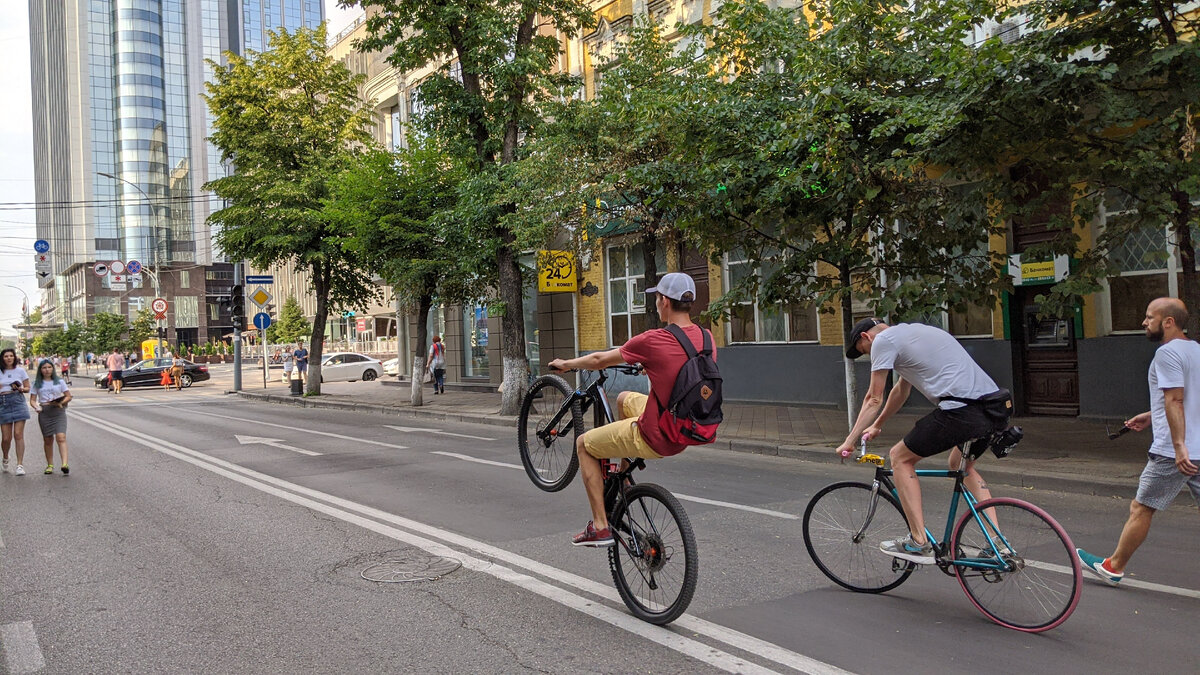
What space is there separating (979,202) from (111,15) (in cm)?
13680

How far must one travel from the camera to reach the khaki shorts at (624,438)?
4645 millimetres

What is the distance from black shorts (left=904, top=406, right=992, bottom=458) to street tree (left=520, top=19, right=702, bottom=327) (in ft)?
27.3

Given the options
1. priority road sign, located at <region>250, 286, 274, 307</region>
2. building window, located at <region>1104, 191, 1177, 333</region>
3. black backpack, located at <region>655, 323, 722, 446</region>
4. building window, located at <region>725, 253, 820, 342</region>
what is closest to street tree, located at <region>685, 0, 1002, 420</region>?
building window, located at <region>1104, 191, 1177, 333</region>

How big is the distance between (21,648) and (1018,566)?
522 centimetres

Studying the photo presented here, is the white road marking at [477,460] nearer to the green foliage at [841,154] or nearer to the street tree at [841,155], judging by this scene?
the street tree at [841,155]

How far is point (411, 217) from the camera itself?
20906 millimetres

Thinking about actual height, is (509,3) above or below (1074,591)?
above

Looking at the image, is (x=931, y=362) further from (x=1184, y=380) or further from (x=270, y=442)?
(x=270, y=442)

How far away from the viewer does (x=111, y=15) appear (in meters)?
119

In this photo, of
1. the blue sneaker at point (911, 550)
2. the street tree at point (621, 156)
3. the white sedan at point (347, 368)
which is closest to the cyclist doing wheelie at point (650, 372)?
the blue sneaker at point (911, 550)

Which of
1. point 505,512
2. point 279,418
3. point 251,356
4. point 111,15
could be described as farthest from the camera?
point 111,15

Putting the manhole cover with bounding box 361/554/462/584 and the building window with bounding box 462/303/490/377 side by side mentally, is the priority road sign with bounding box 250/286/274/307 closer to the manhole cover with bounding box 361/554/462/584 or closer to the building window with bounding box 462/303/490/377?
the building window with bounding box 462/303/490/377

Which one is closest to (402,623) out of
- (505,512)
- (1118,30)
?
(505,512)

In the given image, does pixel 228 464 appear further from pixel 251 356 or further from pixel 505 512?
pixel 251 356
